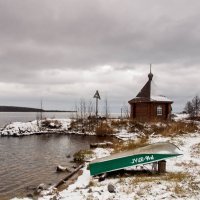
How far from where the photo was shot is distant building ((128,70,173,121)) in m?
50.9

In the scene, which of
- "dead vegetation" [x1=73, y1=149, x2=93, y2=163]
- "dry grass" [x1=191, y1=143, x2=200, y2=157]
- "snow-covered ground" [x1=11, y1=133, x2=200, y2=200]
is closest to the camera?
"snow-covered ground" [x1=11, y1=133, x2=200, y2=200]

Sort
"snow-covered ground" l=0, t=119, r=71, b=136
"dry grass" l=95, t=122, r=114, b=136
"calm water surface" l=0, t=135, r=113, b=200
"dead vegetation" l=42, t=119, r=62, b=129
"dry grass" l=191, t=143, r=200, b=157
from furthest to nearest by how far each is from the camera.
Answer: "dead vegetation" l=42, t=119, r=62, b=129
"snow-covered ground" l=0, t=119, r=71, b=136
"dry grass" l=95, t=122, r=114, b=136
"dry grass" l=191, t=143, r=200, b=157
"calm water surface" l=0, t=135, r=113, b=200

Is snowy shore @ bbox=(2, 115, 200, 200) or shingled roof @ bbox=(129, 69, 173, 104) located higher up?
shingled roof @ bbox=(129, 69, 173, 104)

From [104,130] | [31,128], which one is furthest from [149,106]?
A: [31,128]

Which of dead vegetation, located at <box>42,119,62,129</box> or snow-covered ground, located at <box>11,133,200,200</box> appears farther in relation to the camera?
dead vegetation, located at <box>42,119,62,129</box>

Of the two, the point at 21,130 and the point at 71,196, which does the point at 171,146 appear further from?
the point at 21,130

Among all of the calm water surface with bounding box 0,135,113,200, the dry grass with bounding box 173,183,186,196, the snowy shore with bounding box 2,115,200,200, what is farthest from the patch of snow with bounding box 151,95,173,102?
the dry grass with bounding box 173,183,186,196

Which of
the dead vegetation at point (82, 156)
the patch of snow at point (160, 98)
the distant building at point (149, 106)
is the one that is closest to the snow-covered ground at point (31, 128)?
the distant building at point (149, 106)

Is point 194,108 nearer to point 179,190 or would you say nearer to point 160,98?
point 160,98

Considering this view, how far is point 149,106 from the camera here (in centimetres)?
5103

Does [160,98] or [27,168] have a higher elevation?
[160,98]

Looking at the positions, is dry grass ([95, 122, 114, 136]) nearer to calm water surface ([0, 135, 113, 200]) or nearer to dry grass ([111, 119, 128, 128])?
dry grass ([111, 119, 128, 128])

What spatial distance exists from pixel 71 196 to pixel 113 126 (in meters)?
36.8

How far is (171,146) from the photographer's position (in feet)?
52.1
